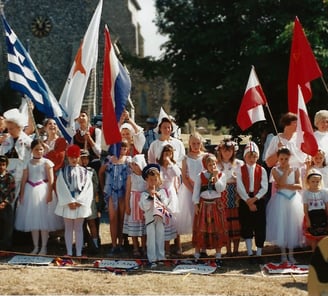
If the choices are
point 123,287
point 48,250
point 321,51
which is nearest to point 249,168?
point 123,287

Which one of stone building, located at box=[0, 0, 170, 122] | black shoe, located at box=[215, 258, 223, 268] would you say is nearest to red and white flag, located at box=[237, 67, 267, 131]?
black shoe, located at box=[215, 258, 223, 268]

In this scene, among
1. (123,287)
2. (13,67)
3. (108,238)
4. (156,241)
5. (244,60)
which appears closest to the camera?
(123,287)

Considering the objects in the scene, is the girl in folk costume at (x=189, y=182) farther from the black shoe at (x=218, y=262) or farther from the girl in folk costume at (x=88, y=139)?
the girl in folk costume at (x=88, y=139)

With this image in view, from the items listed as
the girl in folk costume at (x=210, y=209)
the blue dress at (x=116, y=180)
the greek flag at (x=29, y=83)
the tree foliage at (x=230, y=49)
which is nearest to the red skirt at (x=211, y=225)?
the girl in folk costume at (x=210, y=209)

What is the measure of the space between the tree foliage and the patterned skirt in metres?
8.79

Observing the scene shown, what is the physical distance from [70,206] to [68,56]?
2289 cm

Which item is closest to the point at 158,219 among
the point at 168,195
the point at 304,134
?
the point at 168,195

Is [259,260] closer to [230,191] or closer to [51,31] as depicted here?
[230,191]

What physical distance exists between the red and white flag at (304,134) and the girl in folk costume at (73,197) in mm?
2852

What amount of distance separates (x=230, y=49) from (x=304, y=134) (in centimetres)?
1152

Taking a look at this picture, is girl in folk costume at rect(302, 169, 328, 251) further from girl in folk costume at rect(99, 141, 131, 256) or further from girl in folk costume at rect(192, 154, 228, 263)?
girl in folk costume at rect(99, 141, 131, 256)

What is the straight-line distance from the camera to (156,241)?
6.99 meters

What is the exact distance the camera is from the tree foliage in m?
15.8

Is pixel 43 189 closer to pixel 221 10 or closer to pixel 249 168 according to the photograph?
pixel 249 168
